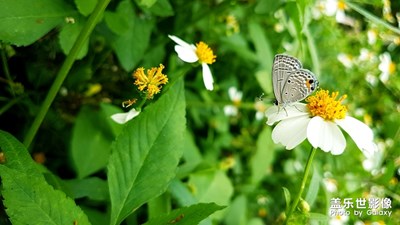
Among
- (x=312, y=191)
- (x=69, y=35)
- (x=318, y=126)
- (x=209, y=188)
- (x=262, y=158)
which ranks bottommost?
(x=262, y=158)

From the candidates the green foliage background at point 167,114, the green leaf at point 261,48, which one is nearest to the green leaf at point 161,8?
the green foliage background at point 167,114

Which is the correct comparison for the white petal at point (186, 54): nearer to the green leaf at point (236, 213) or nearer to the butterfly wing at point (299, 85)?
the butterfly wing at point (299, 85)

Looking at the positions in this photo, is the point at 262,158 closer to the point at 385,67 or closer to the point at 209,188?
the point at 209,188

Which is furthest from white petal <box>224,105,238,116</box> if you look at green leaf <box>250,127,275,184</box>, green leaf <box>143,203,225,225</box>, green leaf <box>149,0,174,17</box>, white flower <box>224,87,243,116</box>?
green leaf <box>143,203,225,225</box>

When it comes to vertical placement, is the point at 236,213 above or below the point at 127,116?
below

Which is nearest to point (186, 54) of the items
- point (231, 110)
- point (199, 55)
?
point (199, 55)
